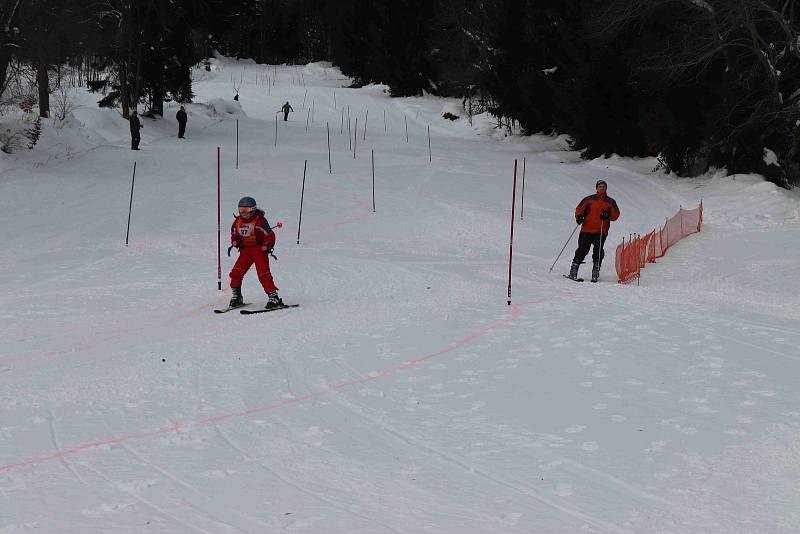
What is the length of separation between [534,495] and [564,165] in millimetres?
27860

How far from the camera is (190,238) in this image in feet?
59.7

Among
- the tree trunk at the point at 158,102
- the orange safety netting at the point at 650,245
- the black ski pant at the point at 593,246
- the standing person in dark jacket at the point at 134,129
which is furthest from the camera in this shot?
the tree trunk at the point at 158,102

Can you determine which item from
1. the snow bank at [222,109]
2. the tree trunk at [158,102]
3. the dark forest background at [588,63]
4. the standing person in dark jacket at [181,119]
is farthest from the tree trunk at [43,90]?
the snow bank at [222,109]

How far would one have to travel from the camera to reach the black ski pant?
14.1m

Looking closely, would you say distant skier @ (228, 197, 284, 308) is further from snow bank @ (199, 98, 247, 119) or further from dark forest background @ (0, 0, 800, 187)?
snow bank @ (199, 98, 247, 119)

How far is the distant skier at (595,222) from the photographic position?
554 inches

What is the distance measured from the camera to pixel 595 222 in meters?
14.2

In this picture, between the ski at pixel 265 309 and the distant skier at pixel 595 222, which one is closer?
the ski at pixel 265 309

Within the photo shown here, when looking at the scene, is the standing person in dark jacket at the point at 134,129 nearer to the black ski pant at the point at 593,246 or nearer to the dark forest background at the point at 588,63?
the dark forest background at the point at 588,63

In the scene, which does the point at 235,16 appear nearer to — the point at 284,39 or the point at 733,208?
the point at 733,208

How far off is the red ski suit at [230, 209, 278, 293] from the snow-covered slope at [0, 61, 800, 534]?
28.5 inches

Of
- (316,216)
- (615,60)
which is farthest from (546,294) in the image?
(615,60)

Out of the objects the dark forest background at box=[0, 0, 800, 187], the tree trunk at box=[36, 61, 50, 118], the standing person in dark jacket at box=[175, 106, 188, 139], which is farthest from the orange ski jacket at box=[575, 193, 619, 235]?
the standing person in dark jacket at box=[175, 106, 188, 139]

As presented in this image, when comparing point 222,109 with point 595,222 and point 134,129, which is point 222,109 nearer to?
point 134,129
